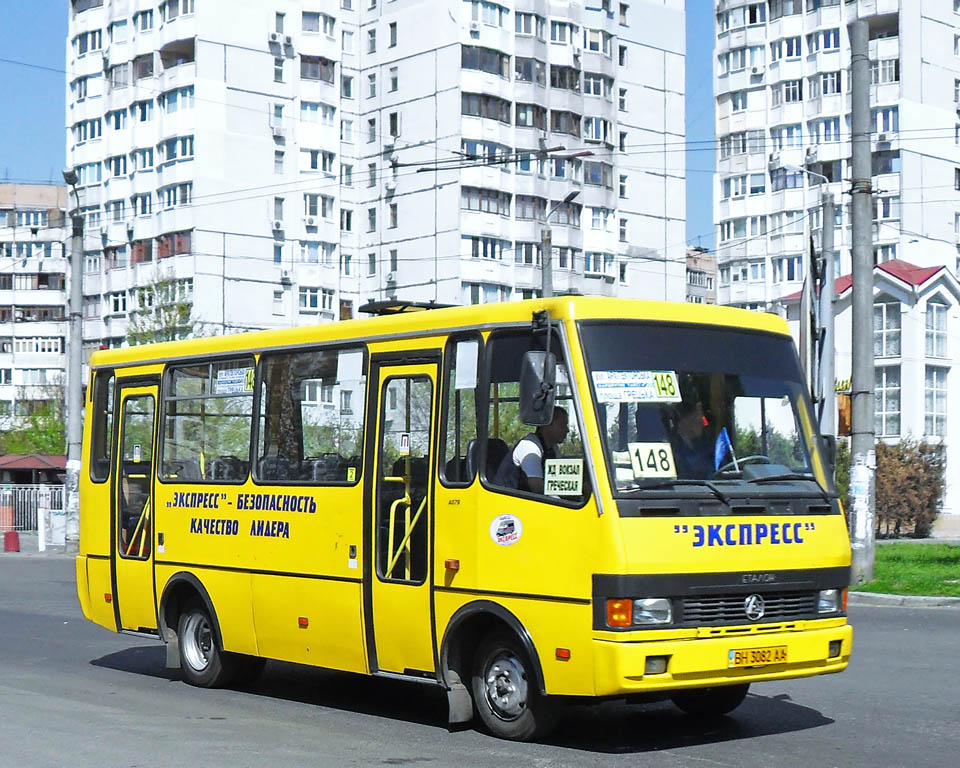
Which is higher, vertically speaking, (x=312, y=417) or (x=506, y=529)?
(x=312, y=417)

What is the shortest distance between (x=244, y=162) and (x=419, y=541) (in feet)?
231

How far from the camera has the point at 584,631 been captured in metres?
9.29

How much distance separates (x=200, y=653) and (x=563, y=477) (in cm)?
487

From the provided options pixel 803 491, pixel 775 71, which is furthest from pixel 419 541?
pixel 775 71

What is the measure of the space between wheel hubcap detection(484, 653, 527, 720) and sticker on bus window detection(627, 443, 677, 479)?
1425 mm

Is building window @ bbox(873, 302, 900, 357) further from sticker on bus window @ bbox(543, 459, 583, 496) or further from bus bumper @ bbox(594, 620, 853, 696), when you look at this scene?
sticker on bus window @ bbox(543, 459, 583, 496)

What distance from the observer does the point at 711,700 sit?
10922mm

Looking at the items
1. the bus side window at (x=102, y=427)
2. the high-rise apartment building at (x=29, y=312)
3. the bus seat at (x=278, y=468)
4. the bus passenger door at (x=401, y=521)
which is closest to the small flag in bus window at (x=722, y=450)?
the bus passenger door at (x=401, y=521)

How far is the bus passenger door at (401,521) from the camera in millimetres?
10578

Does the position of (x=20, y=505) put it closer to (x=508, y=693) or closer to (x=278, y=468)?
(x=278, y=468)

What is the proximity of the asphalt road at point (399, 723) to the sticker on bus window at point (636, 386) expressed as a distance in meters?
2.10

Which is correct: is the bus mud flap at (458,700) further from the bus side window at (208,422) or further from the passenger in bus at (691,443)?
the bus side window at (208,422)

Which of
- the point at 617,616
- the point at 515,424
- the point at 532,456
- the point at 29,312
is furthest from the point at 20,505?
the point at 29,312

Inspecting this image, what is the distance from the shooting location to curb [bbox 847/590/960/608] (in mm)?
20766
